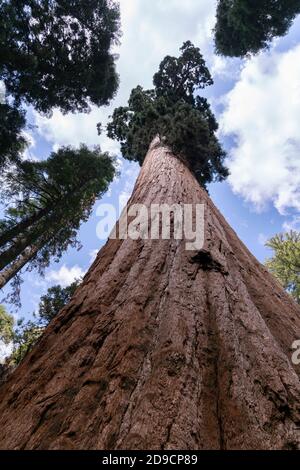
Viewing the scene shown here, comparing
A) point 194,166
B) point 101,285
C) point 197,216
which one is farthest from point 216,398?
point 194,166

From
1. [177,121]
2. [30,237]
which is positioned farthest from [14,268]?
[177,121]

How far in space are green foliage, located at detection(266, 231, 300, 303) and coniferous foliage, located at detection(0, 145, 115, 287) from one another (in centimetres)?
888

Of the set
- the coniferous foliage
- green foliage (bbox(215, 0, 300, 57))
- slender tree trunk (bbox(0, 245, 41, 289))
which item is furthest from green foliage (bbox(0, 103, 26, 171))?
green foliage (bbox(215, 0, 300, 57))

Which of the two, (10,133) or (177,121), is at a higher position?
(10,133)

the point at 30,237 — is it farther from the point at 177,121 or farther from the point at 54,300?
the point at 177,121

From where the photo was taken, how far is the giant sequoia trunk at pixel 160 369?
4.53 ft

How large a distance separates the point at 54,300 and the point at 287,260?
35.4 ft

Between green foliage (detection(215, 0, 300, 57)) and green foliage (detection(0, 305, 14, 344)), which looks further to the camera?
green foliage (detection(0, 305, 14, 344))

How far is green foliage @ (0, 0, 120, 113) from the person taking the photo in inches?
378

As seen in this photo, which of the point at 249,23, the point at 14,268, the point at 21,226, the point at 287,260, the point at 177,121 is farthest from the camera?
the point at 287,260

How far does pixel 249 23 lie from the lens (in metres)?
11.0

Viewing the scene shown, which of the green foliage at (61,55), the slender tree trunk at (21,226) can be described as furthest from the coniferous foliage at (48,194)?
the green foliage at (61,55)

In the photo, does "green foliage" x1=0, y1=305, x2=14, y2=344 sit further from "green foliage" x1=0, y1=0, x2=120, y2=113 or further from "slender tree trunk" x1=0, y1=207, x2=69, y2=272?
"green foliage" x1=0, y1=0, x2=120, y2=113

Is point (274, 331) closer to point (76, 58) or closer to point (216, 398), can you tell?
point (216, 398)
